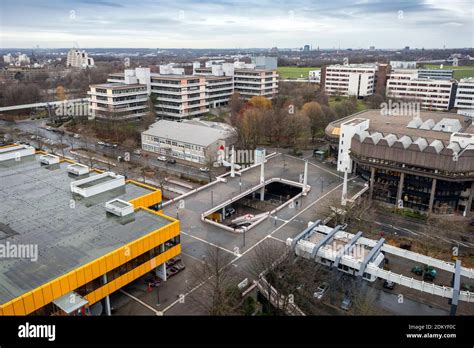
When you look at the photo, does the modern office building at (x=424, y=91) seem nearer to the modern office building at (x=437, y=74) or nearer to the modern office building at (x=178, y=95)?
the modern office building at (x=437, y=74)

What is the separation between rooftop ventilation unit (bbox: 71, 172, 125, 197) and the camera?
1930 cm

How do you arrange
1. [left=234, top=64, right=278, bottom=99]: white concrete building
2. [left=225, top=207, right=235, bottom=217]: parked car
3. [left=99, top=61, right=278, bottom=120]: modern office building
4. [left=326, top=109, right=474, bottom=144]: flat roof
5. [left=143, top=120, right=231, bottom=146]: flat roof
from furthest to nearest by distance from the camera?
[left=234, top=64, right=278, bottom=99]: white concrete building, [left=99, top=61, right=278, bottom=120]: modern office building, [left=143, top=120, right=231, bottom=146]: flat roof, [left=326, top=109, right=474, bottom=144]: flat roof, [left=225, top=207, right=235, bottom=217]: parked car

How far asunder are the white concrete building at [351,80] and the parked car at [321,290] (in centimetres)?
5753

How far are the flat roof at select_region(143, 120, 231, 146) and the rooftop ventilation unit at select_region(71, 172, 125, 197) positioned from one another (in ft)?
47.8

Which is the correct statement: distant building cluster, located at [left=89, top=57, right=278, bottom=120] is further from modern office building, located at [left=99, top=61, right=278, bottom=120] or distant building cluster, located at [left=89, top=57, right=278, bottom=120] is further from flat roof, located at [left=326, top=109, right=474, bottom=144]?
flat roof, located at [left=326, top=109, right=474, bottom=144]

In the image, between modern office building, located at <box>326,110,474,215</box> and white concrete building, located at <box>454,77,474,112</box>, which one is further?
white concrete building, located at <box>454,77,474,112</box>

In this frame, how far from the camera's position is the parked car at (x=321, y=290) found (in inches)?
631

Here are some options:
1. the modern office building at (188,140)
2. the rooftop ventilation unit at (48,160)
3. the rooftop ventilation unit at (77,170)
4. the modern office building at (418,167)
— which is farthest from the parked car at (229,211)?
the rooftop ventilation unit at (48,160)

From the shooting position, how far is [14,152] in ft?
83.0

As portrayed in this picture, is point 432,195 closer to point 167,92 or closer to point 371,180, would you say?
point 371,180

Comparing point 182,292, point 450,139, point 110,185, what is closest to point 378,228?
point 450,139

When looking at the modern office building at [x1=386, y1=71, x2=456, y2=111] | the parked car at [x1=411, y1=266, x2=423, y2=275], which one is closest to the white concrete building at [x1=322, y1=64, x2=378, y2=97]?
the modern office building at [x1=386, y1=71, x2=456, y2=111]

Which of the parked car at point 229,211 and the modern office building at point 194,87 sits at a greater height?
the modern office building at point 194,87
